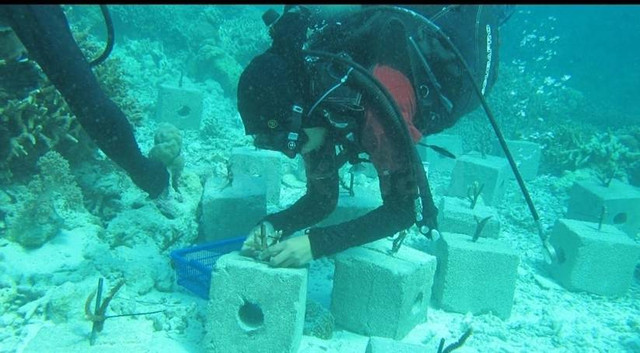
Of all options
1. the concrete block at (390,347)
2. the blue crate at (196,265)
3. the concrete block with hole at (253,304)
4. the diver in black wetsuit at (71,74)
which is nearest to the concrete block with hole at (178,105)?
the diver in black wetsuit at (71,74)

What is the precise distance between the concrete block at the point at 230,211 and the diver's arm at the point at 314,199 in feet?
2.59

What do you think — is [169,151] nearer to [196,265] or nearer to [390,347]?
[196,265]

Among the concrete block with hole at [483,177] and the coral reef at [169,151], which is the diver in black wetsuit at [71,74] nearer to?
the coral reef at [169,151]

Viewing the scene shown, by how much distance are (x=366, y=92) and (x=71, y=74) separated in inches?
82.3

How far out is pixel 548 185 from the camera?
888 centimetres

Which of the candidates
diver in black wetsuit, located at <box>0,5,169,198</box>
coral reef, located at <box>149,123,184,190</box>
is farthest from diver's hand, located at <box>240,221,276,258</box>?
coral reef, located at <box>149,123,184,190</box>

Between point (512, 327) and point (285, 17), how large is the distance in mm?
3387

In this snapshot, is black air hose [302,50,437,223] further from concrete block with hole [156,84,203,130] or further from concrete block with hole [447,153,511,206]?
concrete block with hole [156,84,203,130]

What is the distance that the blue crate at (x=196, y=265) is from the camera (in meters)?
3.29

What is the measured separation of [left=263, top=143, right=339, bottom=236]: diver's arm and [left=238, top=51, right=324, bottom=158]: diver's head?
448 millimetres

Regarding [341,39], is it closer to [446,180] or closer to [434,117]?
[434,117]

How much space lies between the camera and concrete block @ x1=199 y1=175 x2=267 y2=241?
397cm

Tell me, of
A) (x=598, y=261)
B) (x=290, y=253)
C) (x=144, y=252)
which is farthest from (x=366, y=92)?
(x=598, y=261)

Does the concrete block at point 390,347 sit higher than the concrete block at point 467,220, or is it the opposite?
the concrete block at point 467,220
